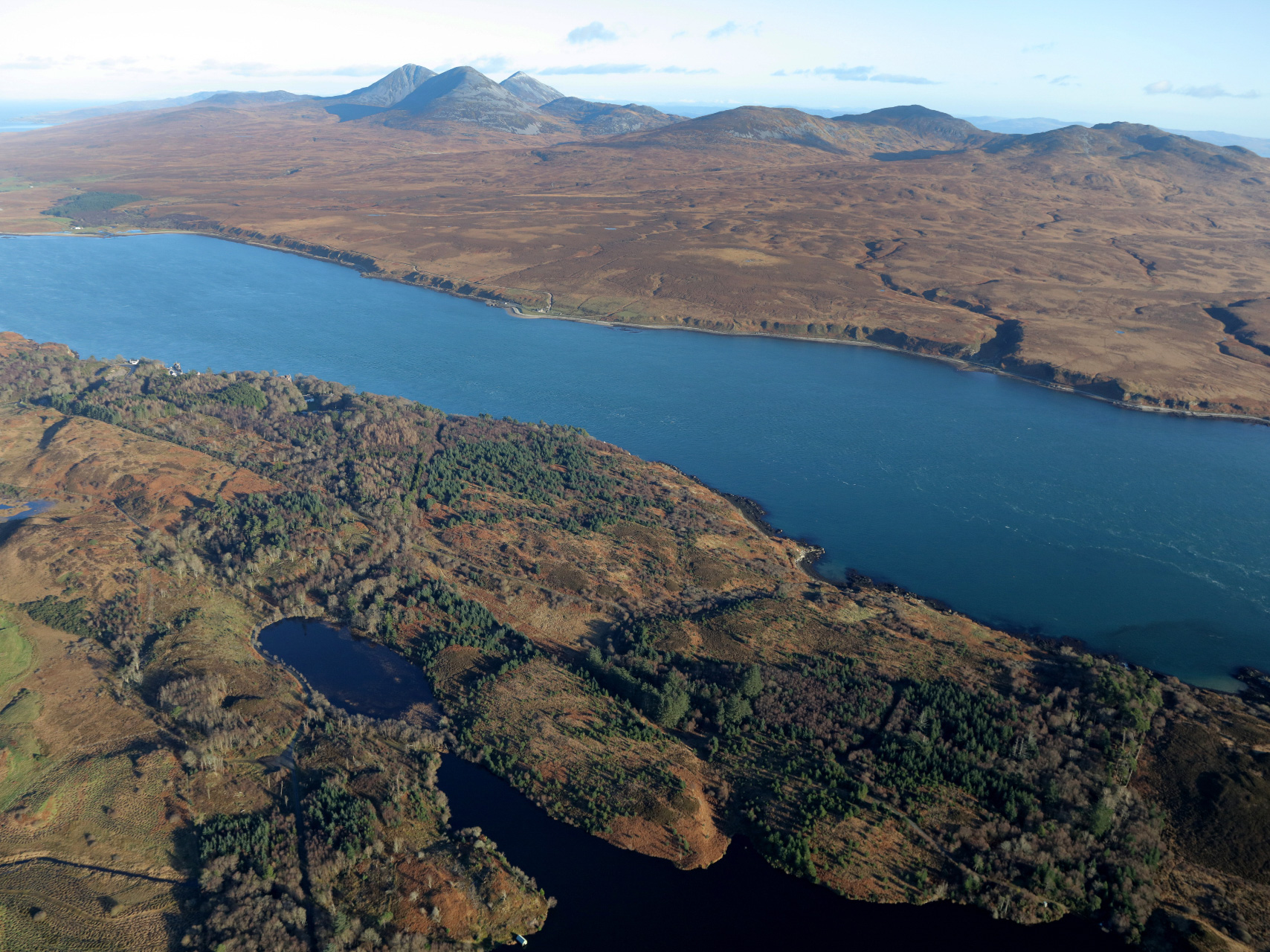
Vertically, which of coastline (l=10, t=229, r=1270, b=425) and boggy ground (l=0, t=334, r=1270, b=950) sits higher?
coastline (l=10, t=229, r=1270, b=425)

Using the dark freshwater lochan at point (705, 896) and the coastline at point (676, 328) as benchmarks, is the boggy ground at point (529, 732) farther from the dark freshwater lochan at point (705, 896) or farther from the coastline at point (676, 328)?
the coastline at point (676, 328)

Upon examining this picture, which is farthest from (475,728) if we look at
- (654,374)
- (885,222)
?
(885,222)

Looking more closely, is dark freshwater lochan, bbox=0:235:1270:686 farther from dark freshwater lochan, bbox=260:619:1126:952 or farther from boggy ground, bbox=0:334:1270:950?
dark freshwater lochan, bbox=260:619:1126:952

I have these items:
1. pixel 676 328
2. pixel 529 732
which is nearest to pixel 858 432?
pixel 676 328

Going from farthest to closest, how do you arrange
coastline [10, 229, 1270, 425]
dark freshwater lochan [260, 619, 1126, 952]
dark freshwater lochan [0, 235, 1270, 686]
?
coastline [10, 229, 1270, 425] < dark freshwater lochan [0, 235, 1270, 686] < dark freshwater lochan [260, 619, 1126, 952]

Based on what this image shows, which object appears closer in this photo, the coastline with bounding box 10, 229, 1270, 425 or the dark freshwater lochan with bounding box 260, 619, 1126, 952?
the dark freshwater lochan with bounding box 260, 619, 1126, 952

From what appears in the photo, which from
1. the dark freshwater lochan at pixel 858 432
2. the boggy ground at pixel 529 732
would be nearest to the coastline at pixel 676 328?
the dark freshwater lochan at pixel 858 432

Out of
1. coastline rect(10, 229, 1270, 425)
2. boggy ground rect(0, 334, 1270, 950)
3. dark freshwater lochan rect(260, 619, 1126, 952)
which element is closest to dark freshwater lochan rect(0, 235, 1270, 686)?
coastline rect(10, 229, 1270, 425)

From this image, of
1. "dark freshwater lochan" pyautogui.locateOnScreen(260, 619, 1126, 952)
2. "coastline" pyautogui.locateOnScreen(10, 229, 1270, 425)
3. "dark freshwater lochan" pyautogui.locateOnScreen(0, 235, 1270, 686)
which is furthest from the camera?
"coastline" pyautogui.locateOnScreen(10, 229, 1270, 425)
